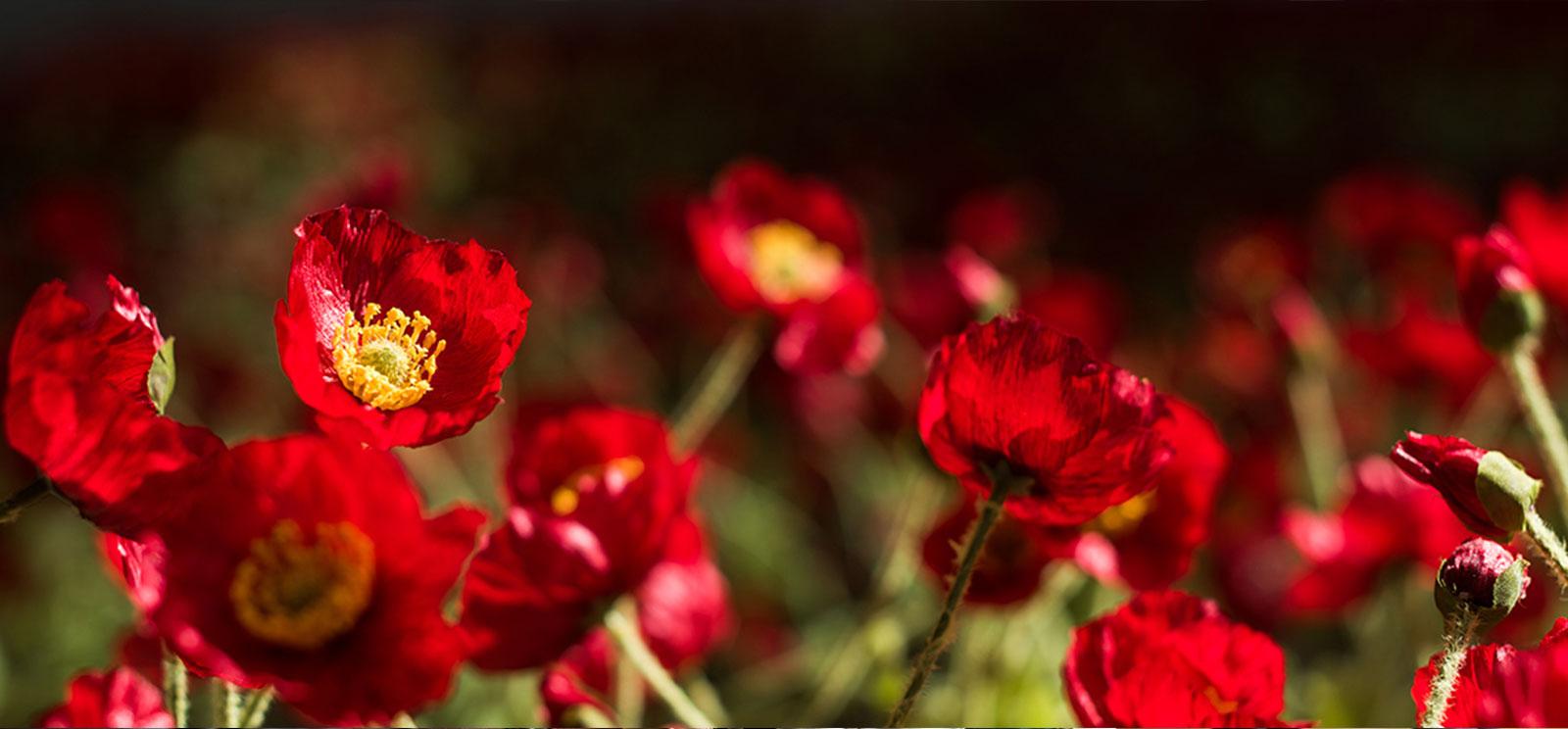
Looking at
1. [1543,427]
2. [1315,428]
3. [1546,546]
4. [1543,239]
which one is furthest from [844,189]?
[1546,546]

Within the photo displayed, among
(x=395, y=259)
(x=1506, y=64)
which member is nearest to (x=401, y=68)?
(x=1506, y=64)

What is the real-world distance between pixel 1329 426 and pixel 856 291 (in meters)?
0.63

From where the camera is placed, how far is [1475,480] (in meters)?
0.48

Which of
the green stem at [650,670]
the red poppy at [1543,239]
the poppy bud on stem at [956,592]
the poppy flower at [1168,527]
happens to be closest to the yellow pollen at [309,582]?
the green stem at [650,670]

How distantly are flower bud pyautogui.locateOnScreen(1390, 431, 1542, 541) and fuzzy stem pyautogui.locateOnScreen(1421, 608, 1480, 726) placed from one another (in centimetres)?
3

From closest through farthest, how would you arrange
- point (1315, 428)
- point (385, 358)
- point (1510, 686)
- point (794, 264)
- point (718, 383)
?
point (1510, 686) < point (385, 358) < point (718, 383) < point (794, 264) < point (1315, 428)

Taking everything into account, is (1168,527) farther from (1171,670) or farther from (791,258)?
(791,258)

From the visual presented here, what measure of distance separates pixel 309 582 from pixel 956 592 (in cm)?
24

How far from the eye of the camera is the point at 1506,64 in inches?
87.7

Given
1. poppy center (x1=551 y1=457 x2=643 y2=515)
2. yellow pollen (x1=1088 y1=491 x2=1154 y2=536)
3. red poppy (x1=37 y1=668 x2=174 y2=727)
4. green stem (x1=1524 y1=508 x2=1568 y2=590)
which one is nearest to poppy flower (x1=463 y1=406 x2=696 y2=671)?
poppy center (x1=551 y1=457 x2=643 y2=515)

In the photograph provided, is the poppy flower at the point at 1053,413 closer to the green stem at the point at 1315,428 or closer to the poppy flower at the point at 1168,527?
the poppy flower at the point at 1168,527

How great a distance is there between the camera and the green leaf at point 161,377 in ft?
1.53

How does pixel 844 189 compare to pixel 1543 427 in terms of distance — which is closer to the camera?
pixel 1543 427

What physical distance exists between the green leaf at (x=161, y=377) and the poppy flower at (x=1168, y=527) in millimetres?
386
